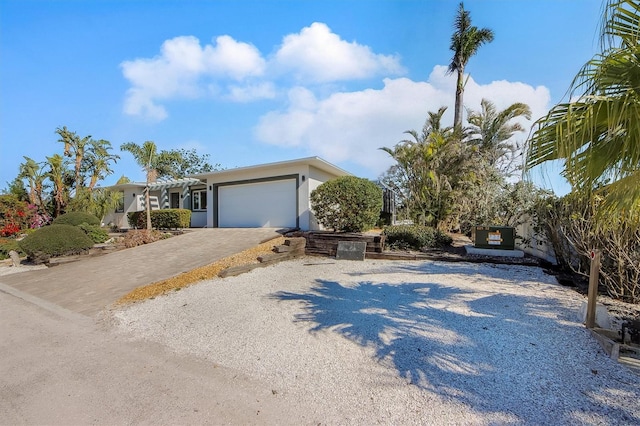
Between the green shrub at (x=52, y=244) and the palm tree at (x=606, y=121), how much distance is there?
1349 centimetres

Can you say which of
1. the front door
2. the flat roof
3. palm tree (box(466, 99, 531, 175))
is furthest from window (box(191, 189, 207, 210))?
palm tree (box(466, 99, 531, 175))

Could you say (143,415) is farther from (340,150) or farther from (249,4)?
(340,150)

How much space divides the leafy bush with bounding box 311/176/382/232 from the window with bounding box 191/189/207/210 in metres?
11.3

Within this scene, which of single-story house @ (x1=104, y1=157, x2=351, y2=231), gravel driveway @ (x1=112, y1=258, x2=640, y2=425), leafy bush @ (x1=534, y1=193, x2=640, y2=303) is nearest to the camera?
gravel driveway @ (x1=112, y1=258, x2=640, y2=425)

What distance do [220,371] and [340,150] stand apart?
15.7 metres

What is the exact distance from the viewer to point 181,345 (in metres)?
3.87

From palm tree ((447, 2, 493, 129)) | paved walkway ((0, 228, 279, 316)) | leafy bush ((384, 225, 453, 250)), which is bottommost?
paved walkway ((0, 228, 279, 316))

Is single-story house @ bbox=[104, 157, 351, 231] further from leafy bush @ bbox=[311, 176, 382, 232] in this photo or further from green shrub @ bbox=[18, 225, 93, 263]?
green shrub @ bbox=[18, 225, 93, 263]

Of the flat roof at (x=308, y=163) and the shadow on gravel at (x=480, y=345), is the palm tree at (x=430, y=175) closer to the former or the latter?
the flat roof at (x=308, y=163)

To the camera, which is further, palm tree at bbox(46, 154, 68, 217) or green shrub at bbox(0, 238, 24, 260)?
palm tree at bbox(46, 154, 68, 217)

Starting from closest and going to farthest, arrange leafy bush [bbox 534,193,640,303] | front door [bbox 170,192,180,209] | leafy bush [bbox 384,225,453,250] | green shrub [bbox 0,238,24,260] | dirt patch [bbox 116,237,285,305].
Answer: leafy bush [bbox 534,193,640,303] → dirt patch [bbox 116,237,285,305] → leafy bush [bbox 384,225,453,250] → green shrub [bbox 0,238,24,260] → front door [bbox 170,192,180,209]

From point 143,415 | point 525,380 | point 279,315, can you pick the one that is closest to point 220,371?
point 143,415

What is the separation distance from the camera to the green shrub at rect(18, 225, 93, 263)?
10.1 m

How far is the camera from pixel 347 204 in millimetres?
10211
